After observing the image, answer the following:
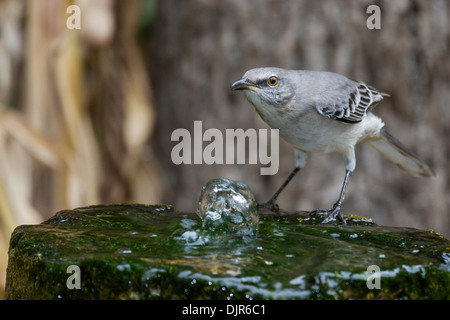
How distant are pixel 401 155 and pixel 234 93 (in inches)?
86.8

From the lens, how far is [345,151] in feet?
14.6

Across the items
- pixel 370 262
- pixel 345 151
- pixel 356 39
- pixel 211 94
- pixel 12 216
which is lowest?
pixel 12 216

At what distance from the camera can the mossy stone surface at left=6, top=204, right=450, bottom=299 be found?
7.43 ft

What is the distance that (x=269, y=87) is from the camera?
402 cm

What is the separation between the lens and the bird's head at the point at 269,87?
394 cm

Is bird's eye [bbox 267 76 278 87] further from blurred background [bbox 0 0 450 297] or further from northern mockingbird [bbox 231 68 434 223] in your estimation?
blurred background [bbox 0 0 450 297]

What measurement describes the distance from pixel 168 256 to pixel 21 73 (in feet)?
14.8

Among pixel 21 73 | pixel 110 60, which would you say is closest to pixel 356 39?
pixel 110 60

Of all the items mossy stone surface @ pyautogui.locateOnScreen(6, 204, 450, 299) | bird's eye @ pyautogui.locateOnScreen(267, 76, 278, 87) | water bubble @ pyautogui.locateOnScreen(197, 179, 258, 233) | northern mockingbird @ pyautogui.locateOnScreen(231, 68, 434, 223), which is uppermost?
bird's eye @ pyautogui.locateOnScreen(267, 76, 278, 87)

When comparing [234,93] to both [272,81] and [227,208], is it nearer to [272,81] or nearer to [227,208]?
[272,81]

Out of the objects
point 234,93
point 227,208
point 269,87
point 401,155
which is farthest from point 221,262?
point 234,93

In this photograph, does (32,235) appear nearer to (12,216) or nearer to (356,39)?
(12,216)

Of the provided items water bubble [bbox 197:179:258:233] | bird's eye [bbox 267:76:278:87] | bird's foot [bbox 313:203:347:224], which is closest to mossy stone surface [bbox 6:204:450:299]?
water bubble [bbox 197:179:258:233]

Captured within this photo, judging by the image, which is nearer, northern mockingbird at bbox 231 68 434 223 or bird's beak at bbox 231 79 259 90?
bird's beak at bbox 231 79 259 90
